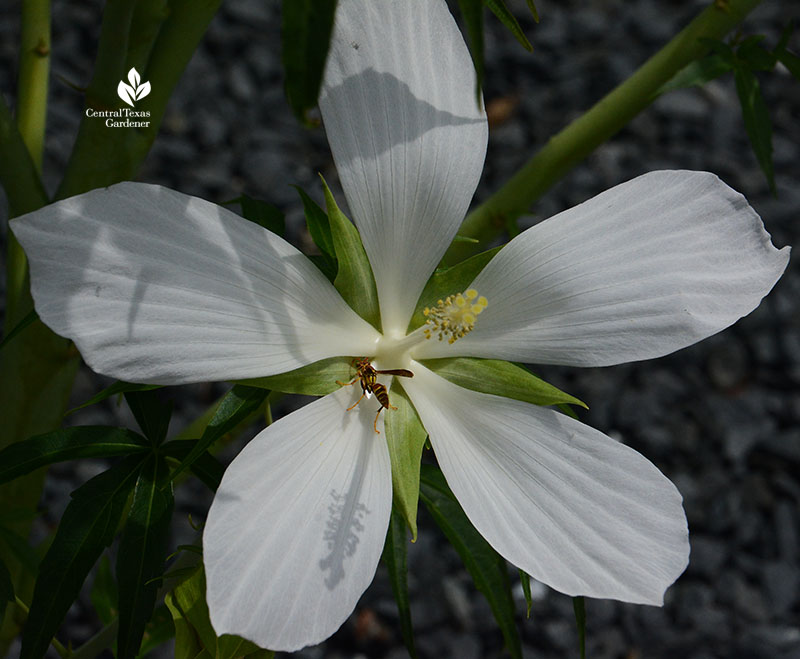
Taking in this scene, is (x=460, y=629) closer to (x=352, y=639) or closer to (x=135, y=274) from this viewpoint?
(x=352, y=639)

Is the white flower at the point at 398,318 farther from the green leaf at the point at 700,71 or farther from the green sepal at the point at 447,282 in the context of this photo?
the green leaf at the point at 700,71

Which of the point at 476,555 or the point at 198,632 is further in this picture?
the point at 476,555

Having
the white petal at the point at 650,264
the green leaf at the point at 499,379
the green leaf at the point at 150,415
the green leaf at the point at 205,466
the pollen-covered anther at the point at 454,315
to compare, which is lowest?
the green leaf at the point at 205,466

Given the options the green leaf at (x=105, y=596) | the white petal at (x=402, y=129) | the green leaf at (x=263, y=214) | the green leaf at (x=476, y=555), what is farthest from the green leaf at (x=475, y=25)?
the green leaf at (x=105, y=596)

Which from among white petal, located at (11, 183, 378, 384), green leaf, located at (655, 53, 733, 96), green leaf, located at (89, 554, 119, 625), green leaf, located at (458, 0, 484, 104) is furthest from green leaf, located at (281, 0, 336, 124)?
green leaf, located at (89, 554, 119, 625)

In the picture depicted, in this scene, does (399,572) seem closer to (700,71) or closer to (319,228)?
(319,228)

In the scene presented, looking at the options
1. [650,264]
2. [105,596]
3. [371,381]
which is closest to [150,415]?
[371,381]

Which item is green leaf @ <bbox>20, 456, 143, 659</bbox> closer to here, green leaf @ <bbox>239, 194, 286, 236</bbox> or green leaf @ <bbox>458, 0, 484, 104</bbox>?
green leaf @ <bbox>239, 194, 286, 236</bbox>
